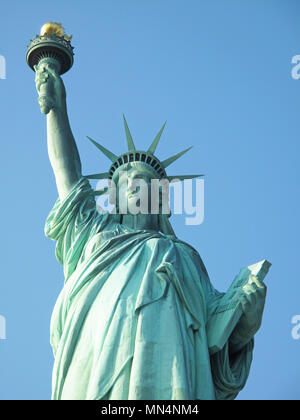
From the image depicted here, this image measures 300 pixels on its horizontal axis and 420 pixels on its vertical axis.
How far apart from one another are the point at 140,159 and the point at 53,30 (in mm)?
2757

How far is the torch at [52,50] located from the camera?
17391mm

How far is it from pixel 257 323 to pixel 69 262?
324 cm

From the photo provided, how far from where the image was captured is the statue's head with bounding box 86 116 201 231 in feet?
55.6

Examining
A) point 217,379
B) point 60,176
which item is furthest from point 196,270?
point 60,176

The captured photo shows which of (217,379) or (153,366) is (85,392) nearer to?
(153,366)

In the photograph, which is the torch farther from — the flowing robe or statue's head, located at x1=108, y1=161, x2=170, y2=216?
the flowing robe

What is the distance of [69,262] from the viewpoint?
53.4 feet

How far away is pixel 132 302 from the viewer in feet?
48.0

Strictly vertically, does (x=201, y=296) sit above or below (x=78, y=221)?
below

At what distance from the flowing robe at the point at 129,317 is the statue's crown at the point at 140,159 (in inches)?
46.9

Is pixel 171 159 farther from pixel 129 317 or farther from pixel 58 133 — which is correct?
pixel 129 317

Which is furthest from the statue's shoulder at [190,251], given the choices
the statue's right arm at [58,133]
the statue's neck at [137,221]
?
the statue's right arm at [58,133]

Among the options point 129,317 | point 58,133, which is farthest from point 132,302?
point 58,133
